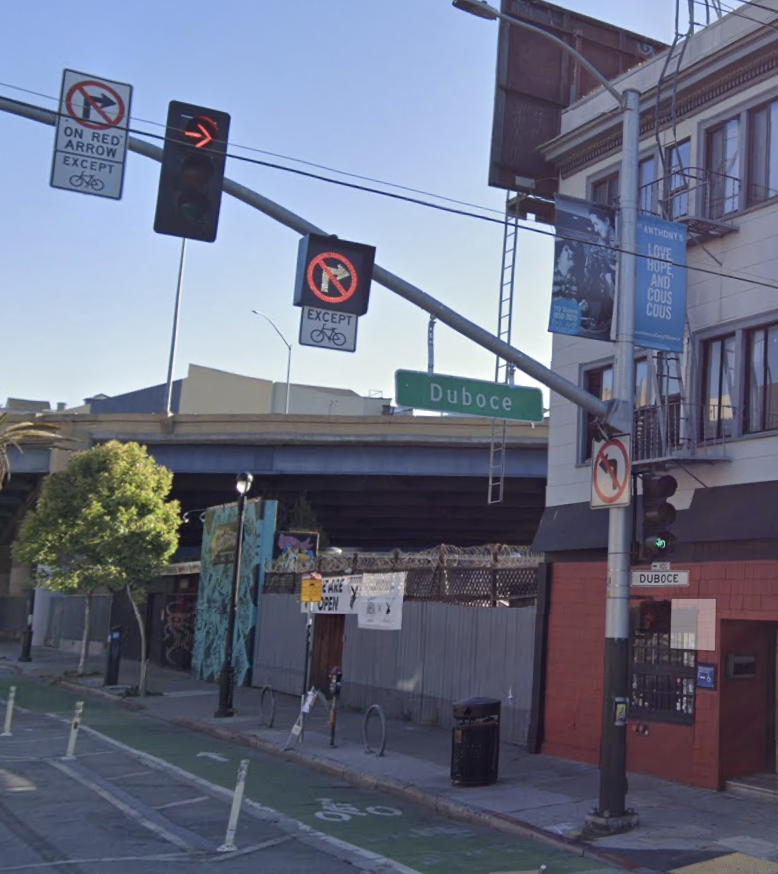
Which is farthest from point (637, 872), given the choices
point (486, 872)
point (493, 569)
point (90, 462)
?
point (90, 462)

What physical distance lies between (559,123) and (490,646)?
9978 mm

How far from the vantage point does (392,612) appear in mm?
22016

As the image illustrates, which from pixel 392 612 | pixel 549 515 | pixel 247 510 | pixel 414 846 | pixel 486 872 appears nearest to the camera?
pixel 486 872

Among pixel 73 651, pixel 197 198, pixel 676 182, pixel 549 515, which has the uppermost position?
pixel 676 182

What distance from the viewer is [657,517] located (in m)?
12.3

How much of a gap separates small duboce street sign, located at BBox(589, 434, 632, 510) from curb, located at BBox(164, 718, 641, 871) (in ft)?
12.3

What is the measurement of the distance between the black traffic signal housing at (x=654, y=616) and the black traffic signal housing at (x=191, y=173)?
648 cm

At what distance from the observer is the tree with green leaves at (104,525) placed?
99.7ft

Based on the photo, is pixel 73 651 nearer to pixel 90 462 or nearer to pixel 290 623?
pixel 90 462

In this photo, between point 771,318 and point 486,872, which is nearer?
point 486,872

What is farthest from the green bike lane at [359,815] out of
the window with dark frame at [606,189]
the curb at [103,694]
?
the window with dark frame at [606,189]

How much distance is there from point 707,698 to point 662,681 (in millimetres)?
946

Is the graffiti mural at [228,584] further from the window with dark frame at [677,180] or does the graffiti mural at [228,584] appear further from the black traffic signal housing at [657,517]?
the black traffic signal housing at [657,517]

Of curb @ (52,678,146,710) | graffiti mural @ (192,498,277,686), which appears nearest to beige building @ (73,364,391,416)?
graffiti mural @ (192,498,277,686)
